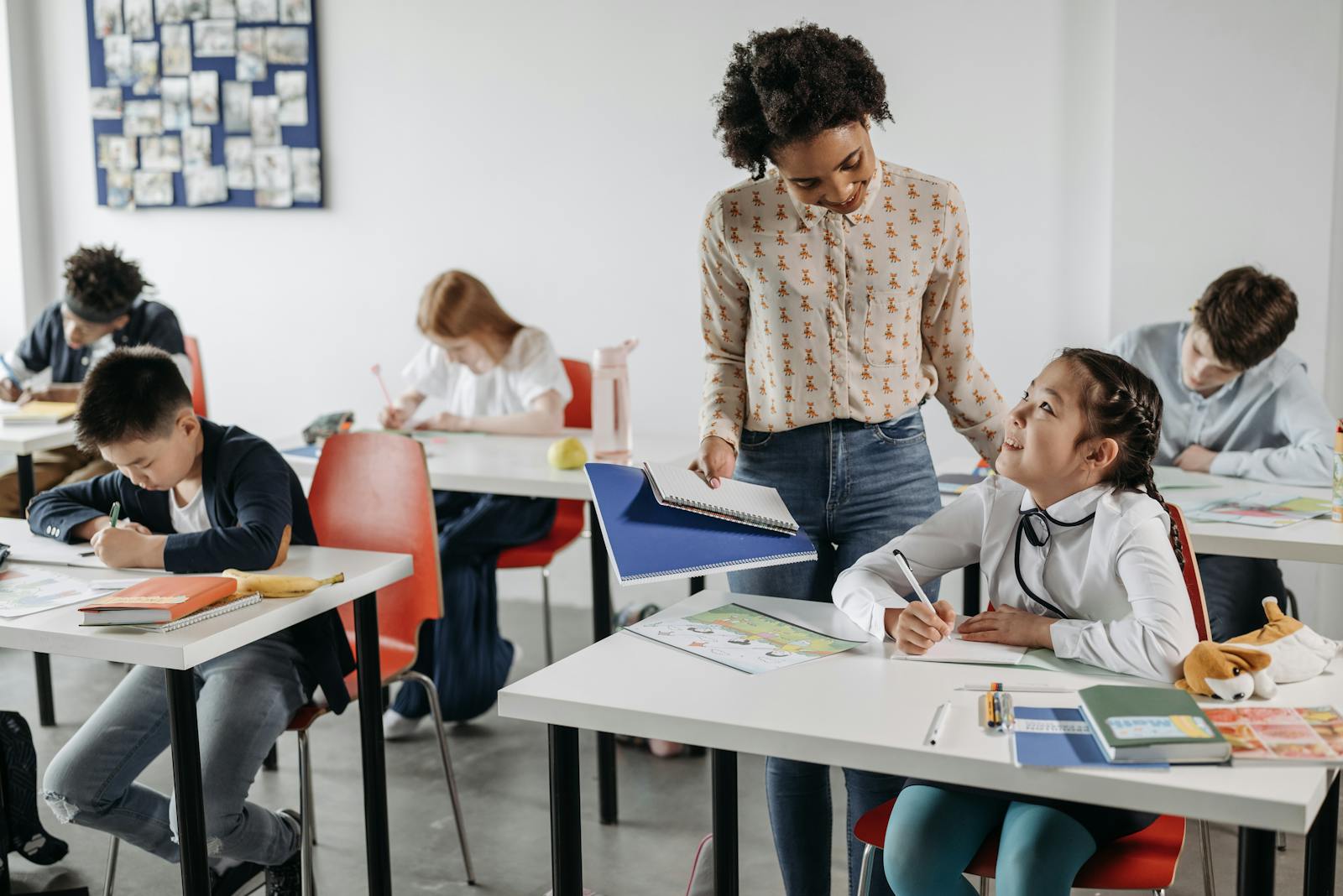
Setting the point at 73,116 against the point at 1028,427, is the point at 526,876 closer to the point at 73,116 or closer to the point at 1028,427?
the point at 1028,427

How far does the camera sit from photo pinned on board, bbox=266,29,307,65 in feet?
14.9

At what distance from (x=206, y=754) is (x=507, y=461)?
1.21m

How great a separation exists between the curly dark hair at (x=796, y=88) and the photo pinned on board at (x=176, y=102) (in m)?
3.60

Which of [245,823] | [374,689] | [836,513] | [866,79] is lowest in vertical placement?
[245,823]

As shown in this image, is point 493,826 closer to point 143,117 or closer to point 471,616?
point 471,616

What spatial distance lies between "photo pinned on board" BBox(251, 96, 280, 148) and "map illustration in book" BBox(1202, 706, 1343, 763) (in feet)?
13.4

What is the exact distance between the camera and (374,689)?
2160 millimetres

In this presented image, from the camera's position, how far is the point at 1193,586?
1648 millimetres

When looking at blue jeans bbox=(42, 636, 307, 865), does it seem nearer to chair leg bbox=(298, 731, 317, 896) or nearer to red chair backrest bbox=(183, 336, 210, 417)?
chair leg bbox=(298, 731, 317, 896)

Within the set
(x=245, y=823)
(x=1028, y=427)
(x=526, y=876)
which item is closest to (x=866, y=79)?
(x=1028, y=427)

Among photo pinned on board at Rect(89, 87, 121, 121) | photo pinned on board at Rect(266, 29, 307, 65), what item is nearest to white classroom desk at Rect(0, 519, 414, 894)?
photo pinned on board at Rect(266, 29, 307, 65)

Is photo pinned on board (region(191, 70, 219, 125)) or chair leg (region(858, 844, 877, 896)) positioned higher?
photo pinned on board (region(191, 70, 219, 125))

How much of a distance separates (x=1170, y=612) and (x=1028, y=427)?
312 mm

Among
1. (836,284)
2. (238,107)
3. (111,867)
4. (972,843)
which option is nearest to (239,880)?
(111,867)
